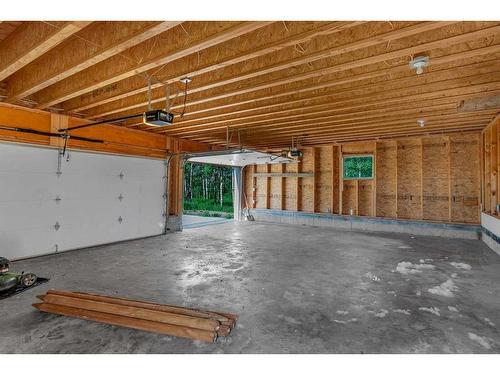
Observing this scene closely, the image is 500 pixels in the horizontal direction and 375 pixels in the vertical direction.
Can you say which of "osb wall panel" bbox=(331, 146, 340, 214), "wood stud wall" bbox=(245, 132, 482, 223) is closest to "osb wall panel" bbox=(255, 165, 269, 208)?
"wood stud wall" bbox=(245, 132, 482, 223)

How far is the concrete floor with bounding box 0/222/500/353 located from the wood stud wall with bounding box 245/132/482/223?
201 centimetres

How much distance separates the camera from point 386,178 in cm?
934

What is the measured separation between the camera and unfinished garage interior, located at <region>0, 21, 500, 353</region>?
2.70 meters

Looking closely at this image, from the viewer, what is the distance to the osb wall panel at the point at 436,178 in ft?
27.3

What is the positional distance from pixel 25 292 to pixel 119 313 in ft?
6.08

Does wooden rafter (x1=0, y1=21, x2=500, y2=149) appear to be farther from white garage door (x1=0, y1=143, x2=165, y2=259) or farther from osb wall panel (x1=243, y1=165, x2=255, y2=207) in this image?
osb wall panel (x1=243, y1=165, x2=255, y2=207)

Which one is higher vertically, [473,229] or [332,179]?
[332,179]

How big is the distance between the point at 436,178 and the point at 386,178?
1.48 meters

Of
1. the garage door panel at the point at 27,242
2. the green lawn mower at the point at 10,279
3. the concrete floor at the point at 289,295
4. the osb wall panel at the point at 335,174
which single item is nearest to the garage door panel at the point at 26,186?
the garage door panel at the point at 27,242

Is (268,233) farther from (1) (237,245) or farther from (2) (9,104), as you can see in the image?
(2) (9,104)

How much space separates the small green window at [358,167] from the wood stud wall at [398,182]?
18cm

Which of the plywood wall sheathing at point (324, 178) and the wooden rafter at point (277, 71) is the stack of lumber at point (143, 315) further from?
the plywood wall sheathing at point (324, 178)

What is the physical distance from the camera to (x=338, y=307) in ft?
10.4

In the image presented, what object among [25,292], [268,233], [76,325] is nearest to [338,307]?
[76,325]
